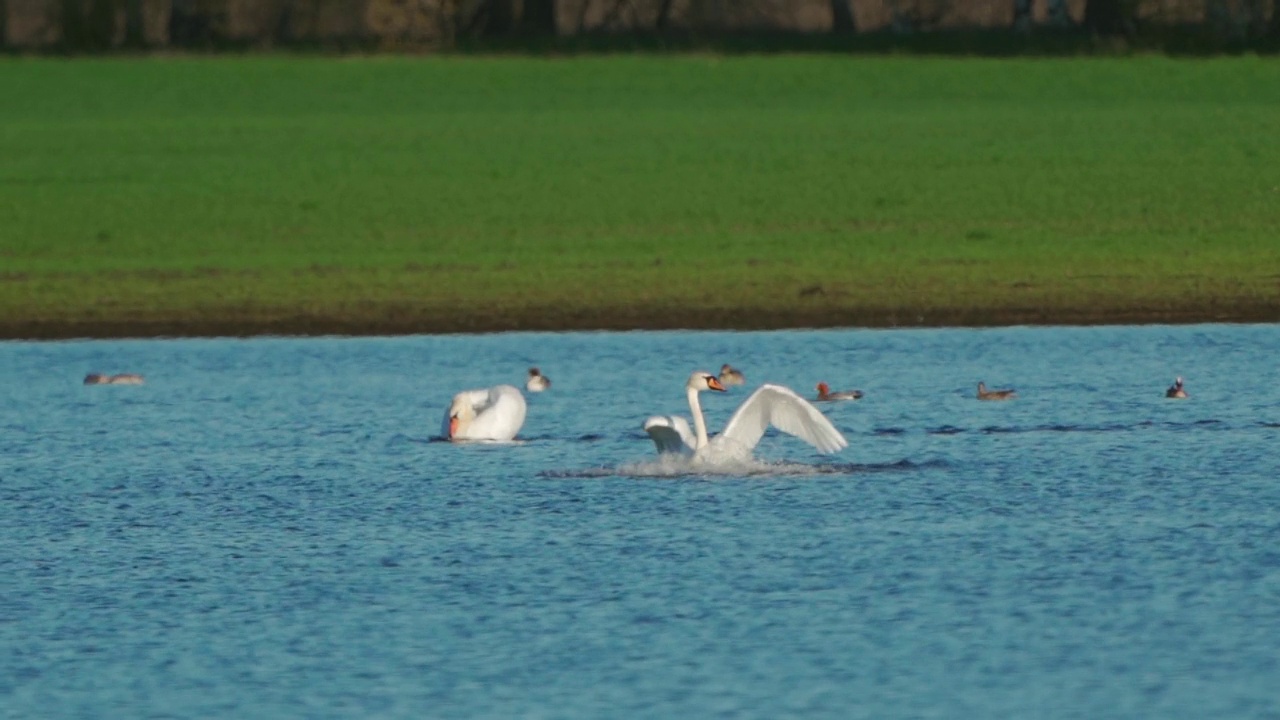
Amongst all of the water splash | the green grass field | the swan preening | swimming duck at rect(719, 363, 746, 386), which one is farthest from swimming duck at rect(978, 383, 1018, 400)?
the swan preening

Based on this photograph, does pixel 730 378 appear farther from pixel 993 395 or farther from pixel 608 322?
pixel 608 322

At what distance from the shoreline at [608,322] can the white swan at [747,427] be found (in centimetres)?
684

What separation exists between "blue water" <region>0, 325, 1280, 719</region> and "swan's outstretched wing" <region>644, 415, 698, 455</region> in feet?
0.50

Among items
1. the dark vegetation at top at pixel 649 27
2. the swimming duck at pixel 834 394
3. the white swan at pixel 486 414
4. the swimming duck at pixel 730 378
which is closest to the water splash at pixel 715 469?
the white swan at pixel 486 414

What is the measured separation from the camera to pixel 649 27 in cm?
4356

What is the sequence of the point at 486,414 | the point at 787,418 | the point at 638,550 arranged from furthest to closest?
the point at 486,414 → the point at 787,418 → the point at 638,550

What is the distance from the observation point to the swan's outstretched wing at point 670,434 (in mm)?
13398

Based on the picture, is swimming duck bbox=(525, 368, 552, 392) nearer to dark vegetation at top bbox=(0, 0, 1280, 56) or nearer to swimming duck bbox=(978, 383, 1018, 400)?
swimming duck bbox=(978, 383, 1018, 400)

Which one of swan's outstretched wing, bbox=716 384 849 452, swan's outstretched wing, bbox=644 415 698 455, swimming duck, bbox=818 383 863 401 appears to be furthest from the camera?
swimming duck, bbox=818 383 863 401

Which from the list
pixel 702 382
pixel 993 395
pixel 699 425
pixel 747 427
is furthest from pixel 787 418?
pixel 993 395

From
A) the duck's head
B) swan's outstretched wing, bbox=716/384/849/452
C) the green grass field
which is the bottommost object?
swan's outstretched wing, bbox=716/384/849/452

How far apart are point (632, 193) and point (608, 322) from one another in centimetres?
588

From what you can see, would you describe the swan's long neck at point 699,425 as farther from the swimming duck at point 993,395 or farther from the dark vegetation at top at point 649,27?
the dark vegetation at top at point 649,27

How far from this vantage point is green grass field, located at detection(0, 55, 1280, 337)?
2172 centimetres
